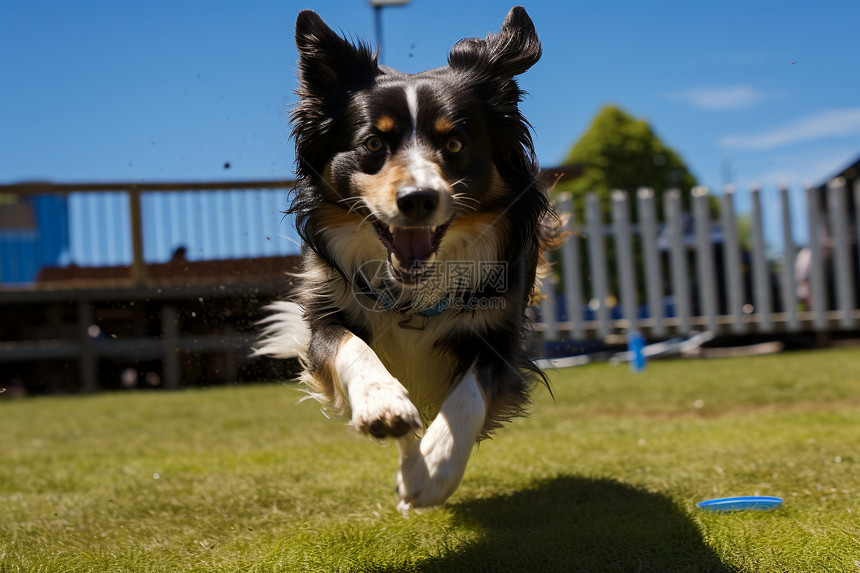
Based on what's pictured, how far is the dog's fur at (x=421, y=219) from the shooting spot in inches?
95.9

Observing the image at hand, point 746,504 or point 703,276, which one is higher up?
point 703,276

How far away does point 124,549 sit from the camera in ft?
8.15

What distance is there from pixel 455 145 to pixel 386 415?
3.36 ft

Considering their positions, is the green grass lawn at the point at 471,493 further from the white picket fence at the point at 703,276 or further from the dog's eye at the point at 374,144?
the white picket fence at the point at 703,276

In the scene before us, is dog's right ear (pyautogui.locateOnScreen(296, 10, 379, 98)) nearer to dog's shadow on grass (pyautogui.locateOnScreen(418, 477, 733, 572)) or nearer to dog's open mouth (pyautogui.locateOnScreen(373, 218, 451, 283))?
dog's open mouth (pyautogui.locateOnScreen(373, 218, 451, 283))

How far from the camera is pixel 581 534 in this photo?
2.36 m

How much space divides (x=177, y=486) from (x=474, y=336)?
5.74 feet

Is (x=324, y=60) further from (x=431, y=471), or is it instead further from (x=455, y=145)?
(x=431, y=471)

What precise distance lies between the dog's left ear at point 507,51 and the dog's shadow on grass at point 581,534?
5.29 ft

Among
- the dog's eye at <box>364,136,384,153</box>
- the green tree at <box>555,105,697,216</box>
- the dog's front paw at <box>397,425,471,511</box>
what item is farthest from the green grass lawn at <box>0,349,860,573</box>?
the green tree at <box>555,105,697,216</box>

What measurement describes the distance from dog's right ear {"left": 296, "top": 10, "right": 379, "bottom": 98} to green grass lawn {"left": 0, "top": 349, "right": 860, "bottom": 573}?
140cm

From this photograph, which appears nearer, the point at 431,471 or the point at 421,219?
the point at 431,471

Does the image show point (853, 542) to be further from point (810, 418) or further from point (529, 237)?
point (810, 418)

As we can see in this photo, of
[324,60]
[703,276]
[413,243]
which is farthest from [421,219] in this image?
[703,276]
